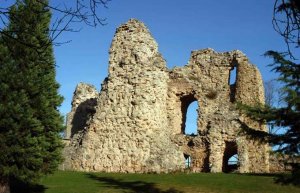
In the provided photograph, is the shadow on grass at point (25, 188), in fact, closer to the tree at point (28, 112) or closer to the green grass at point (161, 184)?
the green grass at point (161, 184)

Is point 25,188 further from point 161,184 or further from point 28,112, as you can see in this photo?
point 161,184

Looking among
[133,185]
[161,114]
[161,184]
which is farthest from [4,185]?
[161,114]

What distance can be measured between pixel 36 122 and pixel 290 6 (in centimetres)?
1301

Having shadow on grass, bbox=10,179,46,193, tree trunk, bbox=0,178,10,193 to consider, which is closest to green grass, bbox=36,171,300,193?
shadow on grass, bbox=10,179,46,193

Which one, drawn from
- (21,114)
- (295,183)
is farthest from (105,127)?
(295,183)

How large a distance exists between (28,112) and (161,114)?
38.1ft

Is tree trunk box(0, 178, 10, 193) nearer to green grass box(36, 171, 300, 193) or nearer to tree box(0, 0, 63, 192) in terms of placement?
tree box(0, 0, 63, 192)

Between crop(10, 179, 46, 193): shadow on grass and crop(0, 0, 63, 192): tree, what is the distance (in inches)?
61.7

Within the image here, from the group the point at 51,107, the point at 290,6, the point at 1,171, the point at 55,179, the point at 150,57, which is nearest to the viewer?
the point at 290,6

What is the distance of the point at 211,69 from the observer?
98.6 ft

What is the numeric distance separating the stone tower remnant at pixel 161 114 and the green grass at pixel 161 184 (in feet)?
10.9

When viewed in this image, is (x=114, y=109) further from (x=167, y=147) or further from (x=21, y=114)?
(x=21, y=114)

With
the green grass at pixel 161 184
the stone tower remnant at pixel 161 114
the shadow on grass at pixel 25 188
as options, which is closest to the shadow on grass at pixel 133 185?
the green grass at pixel 161 184

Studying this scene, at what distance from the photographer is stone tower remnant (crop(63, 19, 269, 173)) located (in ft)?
84.2
